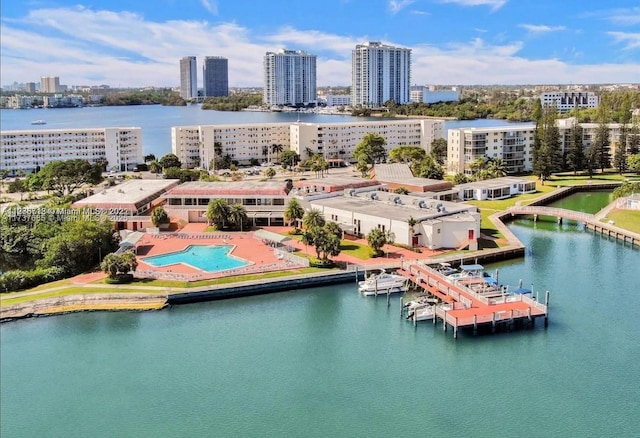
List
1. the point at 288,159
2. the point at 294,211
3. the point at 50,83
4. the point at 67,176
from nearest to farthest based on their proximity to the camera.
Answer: the point at 294,211, the point at 67,176, the point at 288,159, the point at 50,83

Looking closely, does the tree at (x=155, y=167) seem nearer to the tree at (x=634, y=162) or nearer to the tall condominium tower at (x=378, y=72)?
the tree at (x=634, y=162)

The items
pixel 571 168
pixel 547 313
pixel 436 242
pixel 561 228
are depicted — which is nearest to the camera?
pixel 547 313

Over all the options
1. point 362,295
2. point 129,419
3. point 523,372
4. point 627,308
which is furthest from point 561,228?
point 129,419

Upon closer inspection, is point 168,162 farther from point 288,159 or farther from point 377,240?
point 377,240

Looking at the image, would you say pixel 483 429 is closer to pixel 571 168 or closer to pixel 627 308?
pixel 627 308

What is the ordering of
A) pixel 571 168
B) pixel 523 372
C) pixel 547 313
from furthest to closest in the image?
pixel 571 168, pixel 547 313, pixel 523 372

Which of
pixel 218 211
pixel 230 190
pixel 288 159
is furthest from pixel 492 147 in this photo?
pixel 218 211
